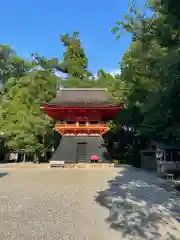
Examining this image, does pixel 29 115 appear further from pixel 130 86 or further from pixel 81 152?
pixel 130 86

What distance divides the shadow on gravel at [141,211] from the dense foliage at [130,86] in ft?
11.5

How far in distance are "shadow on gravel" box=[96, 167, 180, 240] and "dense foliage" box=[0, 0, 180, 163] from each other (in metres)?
3.52

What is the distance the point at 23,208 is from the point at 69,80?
27998mm

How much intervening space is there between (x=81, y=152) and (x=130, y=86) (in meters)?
7.06

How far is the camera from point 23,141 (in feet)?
86.7

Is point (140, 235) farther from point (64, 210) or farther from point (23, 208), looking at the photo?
point (23, 208)

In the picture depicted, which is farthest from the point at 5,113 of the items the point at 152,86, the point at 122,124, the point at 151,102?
the point at 151,102

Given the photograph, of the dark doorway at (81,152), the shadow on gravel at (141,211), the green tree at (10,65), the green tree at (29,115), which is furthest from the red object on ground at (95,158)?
the green tree at (10,65)

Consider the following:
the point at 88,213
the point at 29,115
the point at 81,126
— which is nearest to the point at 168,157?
the point at 81,126

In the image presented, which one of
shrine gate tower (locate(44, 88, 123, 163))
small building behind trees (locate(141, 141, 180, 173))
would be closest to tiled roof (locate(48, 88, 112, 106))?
shrine gate tower (locate(44, 88, 123, 163))

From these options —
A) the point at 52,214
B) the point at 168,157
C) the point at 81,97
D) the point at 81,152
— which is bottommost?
the point at 52,214

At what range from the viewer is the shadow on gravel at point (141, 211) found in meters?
6.34

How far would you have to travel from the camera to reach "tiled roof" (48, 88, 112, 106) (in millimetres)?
23031

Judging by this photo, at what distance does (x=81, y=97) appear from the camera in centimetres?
2506
